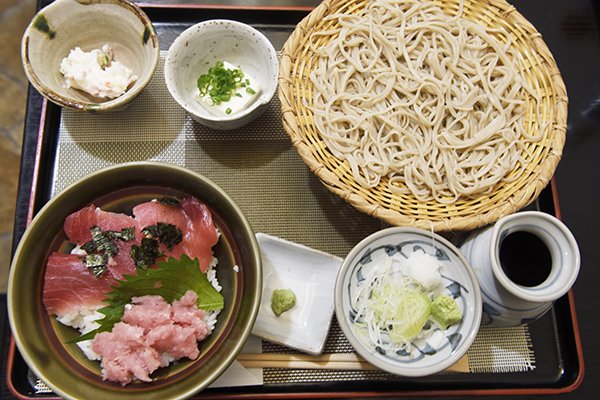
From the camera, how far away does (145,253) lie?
1.67 m

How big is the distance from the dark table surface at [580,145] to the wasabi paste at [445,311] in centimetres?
72

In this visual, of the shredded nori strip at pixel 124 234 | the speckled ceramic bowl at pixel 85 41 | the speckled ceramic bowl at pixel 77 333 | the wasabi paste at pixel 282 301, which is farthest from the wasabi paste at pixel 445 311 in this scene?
the speckled ceramic bowl at pixel 85 41

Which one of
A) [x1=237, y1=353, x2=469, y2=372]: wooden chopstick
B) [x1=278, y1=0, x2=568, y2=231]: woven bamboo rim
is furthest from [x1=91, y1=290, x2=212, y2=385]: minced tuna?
[x1=278, y1=0, x2=568, y2=231]: woven bamboo rim

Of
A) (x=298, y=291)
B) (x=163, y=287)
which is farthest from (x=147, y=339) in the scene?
(x=298, y=291)

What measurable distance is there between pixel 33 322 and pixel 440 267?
4.72 ft

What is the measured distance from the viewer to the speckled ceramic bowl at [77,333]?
156 cm

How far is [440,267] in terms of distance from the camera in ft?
6.03

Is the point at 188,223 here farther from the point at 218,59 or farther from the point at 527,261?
the point at 527,261

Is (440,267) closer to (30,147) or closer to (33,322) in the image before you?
(33,322)

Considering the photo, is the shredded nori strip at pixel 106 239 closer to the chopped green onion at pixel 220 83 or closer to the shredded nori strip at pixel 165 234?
the shredded nori strip at pixel 165 234

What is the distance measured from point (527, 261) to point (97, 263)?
156 cm

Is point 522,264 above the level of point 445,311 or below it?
above

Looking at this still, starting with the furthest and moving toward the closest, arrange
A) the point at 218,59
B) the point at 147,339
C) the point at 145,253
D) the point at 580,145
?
the point at 580,145
the point at 218,59
the point at 145,253
the point at 147,339

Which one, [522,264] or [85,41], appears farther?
[85,41]
